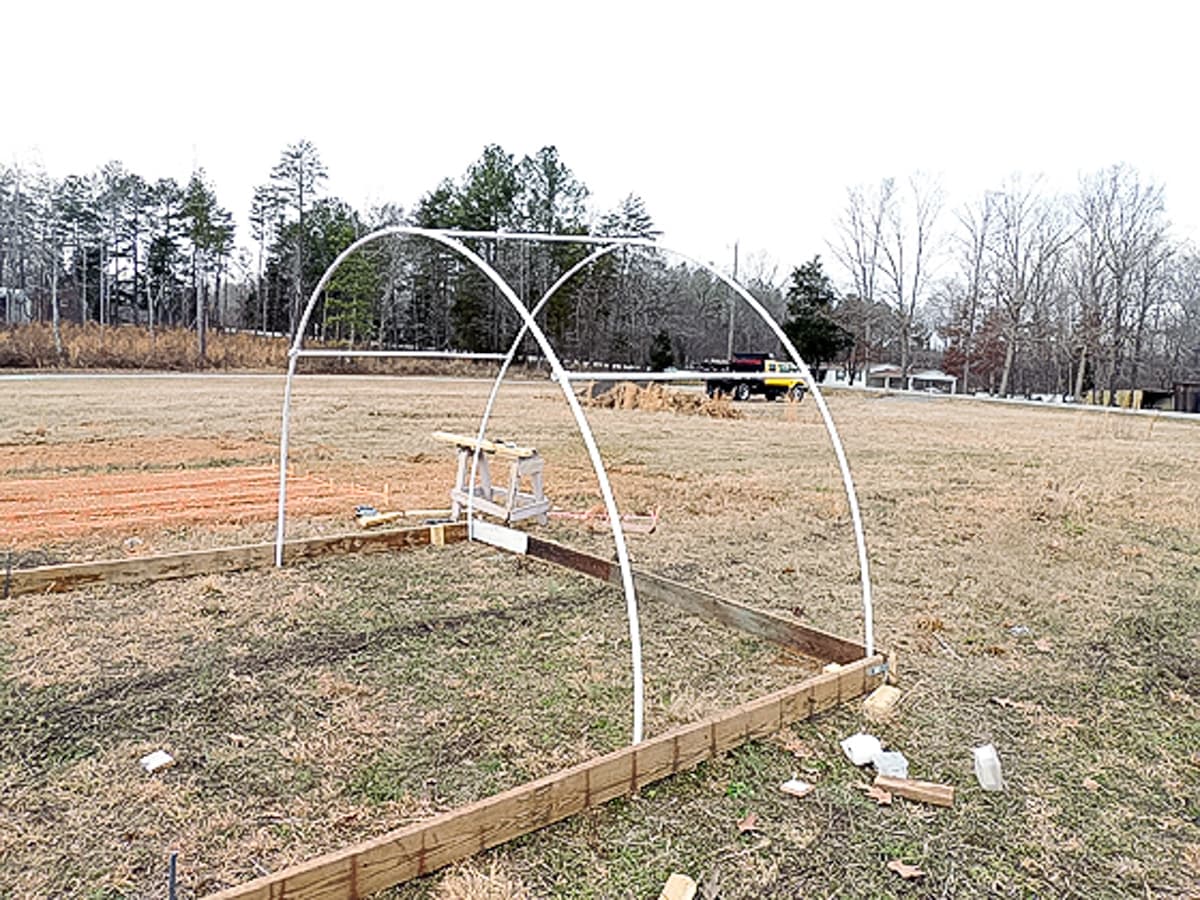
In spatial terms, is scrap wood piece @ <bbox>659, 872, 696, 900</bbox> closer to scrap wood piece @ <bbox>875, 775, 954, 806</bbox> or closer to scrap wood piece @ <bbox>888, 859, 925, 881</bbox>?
scrap wood piece @ <bbox>888, 859, 925, 881</bbox>

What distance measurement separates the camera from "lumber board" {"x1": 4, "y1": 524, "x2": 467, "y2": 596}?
4438 mm

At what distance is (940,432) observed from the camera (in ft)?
56.2

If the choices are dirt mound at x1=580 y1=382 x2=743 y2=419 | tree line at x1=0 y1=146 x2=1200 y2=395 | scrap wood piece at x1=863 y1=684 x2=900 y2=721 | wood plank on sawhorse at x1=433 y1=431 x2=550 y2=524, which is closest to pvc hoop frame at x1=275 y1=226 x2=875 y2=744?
scrap wood piece at x1=863 y1=684 x2=900 y2=721

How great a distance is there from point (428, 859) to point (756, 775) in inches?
47.3

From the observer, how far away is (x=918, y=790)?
107 inches

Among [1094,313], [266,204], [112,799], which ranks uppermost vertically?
[266,204]

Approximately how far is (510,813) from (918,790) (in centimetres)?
141

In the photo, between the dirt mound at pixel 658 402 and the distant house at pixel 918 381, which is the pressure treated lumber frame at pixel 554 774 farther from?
the distant house at pixel 918 381

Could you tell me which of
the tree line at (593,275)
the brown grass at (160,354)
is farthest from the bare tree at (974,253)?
the brown grass at (160,354)

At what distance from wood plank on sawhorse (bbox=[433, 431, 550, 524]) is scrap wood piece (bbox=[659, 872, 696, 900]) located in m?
4.03

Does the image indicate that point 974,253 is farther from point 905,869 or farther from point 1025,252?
point 905,869

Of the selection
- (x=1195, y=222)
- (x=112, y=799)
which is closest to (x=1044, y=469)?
(x=112, y=799)

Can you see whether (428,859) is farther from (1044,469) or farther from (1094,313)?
(1094,313)

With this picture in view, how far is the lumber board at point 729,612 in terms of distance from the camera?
3.79 metres
